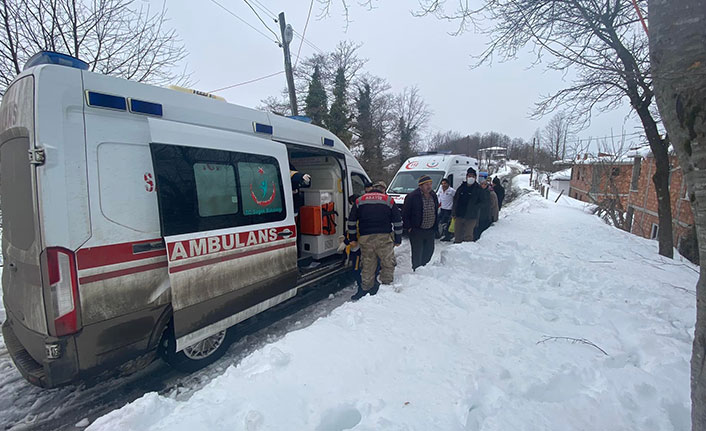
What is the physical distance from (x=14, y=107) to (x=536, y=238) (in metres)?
8.85

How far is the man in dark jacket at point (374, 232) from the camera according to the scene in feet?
15.2

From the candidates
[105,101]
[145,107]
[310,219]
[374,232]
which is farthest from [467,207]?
[105,101]

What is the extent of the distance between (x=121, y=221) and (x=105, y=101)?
939 millimetres

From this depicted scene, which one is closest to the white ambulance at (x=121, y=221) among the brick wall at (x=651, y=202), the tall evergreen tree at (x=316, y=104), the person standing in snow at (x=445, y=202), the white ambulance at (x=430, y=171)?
the person standing in snow at (x=445, y=202)

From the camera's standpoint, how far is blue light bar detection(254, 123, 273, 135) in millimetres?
3656

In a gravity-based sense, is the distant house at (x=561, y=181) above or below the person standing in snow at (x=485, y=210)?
above

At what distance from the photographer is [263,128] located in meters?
3.73

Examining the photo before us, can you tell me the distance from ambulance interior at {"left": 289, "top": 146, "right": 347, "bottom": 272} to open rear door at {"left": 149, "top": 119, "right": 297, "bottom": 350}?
1.41 metres

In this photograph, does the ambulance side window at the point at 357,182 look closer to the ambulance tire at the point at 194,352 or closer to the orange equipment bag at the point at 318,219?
the orange equipment bag at the point at 318,219

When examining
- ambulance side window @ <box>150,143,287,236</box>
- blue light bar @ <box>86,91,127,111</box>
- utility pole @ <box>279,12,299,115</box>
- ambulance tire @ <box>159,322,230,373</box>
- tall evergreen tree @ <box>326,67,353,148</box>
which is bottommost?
ambulance tire @ <box>159,322,230,373</box>

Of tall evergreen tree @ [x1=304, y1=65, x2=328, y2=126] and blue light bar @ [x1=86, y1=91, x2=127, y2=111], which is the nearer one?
blue light bar @ [x1=86, y1=91, x2=127, y2=111]

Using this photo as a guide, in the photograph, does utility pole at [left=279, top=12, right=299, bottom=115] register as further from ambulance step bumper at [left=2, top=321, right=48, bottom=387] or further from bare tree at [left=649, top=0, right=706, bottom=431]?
bare tree at [left=649, top=0, right=706, bottom=431]

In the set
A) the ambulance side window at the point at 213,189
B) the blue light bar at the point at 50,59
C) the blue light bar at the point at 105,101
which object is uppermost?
the blue light bar at the point at 50,59

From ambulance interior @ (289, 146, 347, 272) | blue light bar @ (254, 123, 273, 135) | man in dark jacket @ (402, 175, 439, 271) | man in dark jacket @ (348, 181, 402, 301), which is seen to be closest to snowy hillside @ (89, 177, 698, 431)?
man in dark jacket @ (348, 181, 402, 301)
